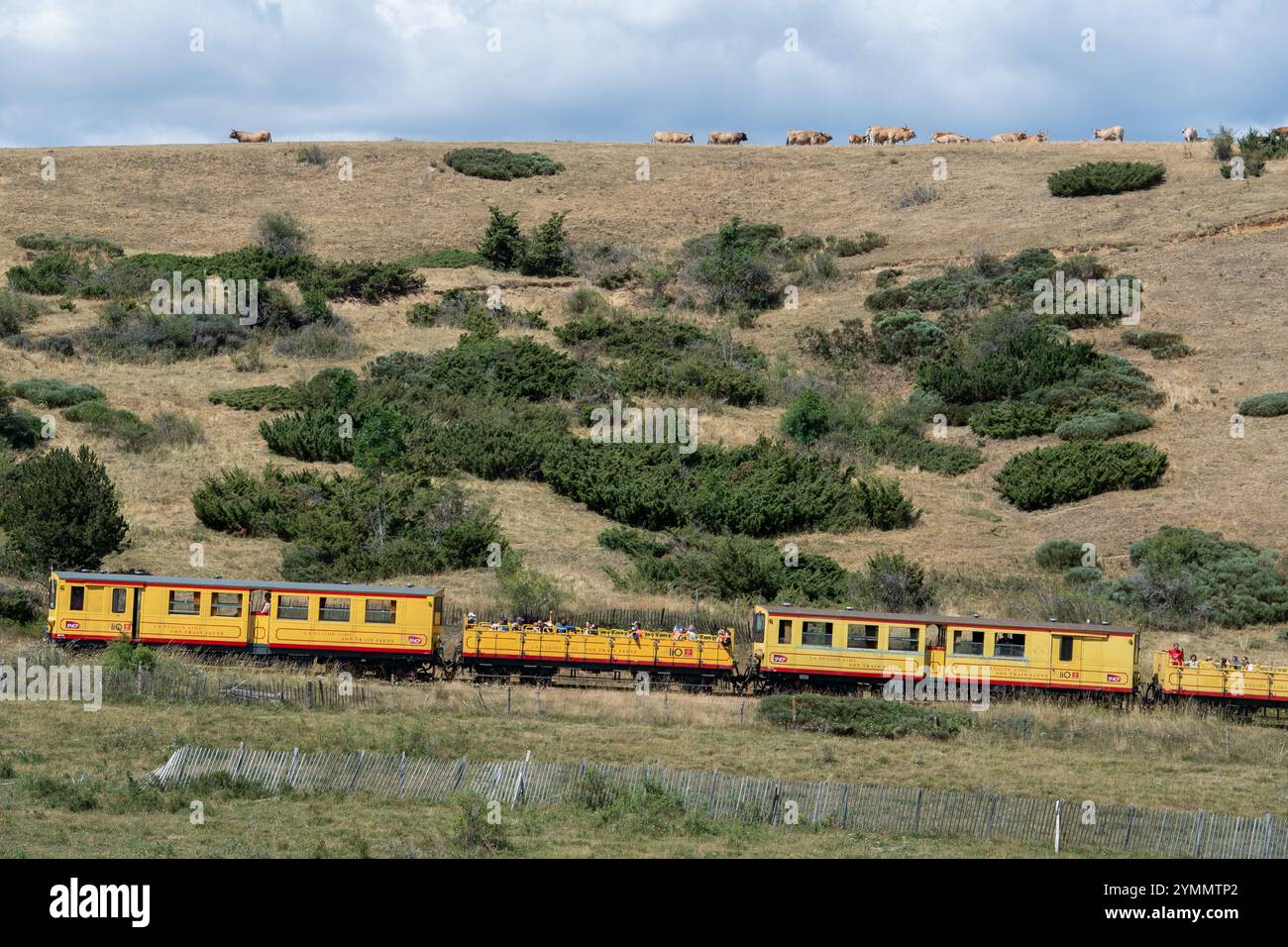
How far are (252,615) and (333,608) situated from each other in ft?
6.76

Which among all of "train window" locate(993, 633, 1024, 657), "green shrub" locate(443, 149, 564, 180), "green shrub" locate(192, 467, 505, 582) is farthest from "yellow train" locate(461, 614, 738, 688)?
"green shrub" locate(443, 149, 564, 180)

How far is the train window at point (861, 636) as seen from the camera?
34072 mm

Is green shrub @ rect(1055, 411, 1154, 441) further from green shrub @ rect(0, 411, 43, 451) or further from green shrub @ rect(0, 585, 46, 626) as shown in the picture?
green shrub @ rect(0, 411, 43, 451)

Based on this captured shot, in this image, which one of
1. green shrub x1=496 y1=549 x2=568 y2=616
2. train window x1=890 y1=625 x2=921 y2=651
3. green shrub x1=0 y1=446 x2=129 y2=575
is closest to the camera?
train window x1=890 y1=625 x2=921 y2=651

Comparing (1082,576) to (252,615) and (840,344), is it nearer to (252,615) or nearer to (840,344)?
(252,615)

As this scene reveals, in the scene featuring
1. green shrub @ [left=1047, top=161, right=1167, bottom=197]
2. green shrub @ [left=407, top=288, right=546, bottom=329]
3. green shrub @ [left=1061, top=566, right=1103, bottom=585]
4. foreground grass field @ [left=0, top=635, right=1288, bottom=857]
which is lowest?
foreground grass field @ [left=0, top=635, right=1288, bottom=857]

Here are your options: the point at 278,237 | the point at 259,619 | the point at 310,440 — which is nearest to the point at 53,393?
the point at 310,440

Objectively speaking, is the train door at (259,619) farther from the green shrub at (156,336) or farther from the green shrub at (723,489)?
the green shrub at (156,336)

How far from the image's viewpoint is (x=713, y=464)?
170 ft

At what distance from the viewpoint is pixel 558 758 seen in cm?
2589

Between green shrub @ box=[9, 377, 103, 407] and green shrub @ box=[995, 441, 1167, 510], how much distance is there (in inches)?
1431

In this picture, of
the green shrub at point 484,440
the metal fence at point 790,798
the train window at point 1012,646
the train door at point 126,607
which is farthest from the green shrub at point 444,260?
the metal fence at point 790,798

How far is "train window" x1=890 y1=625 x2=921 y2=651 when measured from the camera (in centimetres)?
3394
